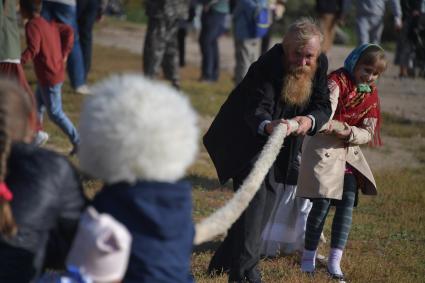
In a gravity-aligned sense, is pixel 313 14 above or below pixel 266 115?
below

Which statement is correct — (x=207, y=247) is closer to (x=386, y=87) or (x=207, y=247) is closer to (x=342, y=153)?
(x=342, y=153)

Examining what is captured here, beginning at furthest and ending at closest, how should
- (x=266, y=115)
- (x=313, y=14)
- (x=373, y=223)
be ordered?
1. (x=313, y=14)
2. (x=373, y=223)
3. (x=266, y=115)

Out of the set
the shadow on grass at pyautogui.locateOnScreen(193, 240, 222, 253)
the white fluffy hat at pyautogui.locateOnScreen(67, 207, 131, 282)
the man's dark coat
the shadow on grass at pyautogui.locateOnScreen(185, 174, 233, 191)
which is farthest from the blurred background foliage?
the white fluffy hat at pyautogui.locateOnScreen(67, 207, 131, 282)

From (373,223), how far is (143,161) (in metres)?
4.66

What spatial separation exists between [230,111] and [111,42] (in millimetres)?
14755

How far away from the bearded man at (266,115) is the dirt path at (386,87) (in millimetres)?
4391

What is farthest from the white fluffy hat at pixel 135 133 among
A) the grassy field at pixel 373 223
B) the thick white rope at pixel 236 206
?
the grassy field at pixel 373 223

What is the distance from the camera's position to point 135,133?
2506mm

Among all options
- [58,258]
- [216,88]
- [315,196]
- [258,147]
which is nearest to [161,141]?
[58,258]

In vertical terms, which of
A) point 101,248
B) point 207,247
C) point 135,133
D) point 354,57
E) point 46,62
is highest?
point 135,133

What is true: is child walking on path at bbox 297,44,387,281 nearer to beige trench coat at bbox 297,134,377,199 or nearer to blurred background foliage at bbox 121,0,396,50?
beige trench coat at bbox 297,134,377,199

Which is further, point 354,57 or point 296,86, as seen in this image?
point 354,57

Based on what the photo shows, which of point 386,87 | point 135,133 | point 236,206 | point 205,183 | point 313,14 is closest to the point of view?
point 135,133

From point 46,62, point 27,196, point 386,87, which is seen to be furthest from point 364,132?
point 386,87
